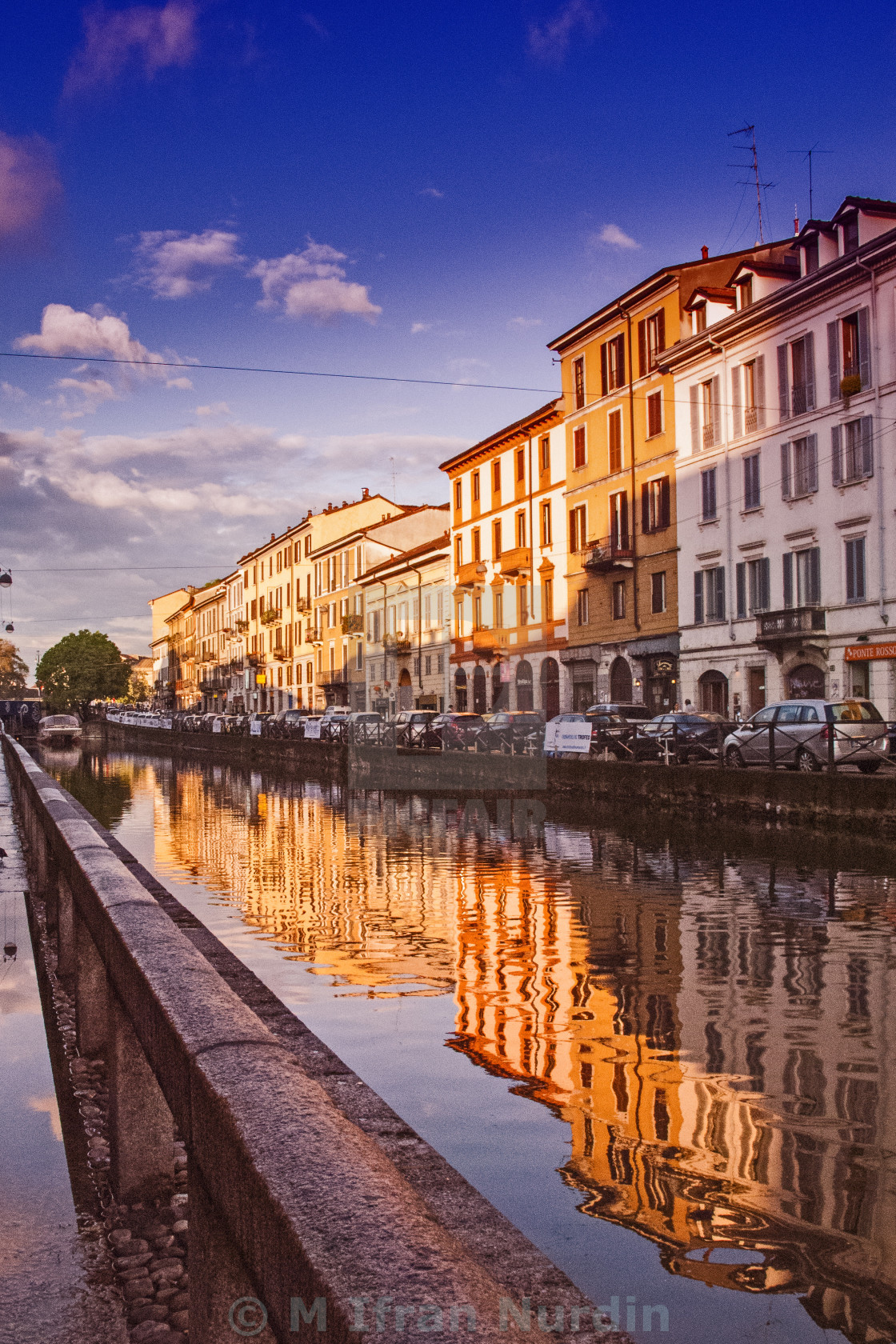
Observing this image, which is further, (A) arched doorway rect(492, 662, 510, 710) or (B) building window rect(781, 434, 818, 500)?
(A) arched doorway rect(492, 662, 510, 710)

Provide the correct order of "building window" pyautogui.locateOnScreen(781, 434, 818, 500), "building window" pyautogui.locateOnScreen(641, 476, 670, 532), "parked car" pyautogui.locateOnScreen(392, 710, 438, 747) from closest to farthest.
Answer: "building window" pyautogui.locateOnScreen(781, 434, 818, 500), "parked car" pyautogui.locateOnScreen(392, 710, 438, 747), "building window" pyautogui.locateOnScreen(641, 476, 670, 532)

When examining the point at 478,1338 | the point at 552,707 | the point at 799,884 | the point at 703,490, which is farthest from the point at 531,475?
the point at 478,1338

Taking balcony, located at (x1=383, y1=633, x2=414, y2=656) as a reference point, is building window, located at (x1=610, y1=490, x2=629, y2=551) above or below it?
above

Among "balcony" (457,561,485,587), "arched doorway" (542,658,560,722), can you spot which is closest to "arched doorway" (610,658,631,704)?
"arched doorway" (542,658,560,722)

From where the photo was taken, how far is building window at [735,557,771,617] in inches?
1495

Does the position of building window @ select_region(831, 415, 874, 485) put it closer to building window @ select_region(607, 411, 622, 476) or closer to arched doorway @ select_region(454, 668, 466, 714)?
building window @ select_region(607, 411, 622, 476)

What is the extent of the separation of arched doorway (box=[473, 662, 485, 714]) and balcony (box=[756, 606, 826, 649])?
2184 centimetres

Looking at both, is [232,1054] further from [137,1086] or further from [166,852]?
[166,852]

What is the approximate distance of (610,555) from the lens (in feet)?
149

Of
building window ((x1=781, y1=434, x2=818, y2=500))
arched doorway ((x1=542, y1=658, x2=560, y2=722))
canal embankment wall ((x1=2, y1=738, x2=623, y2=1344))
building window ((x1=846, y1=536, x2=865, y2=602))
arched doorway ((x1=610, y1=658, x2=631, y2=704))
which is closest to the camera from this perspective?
canal embankment wall ((x1=2, y1=738, x2=623, y2=1344))

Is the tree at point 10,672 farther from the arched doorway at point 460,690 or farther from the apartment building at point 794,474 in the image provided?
the apartment building at point 794,474

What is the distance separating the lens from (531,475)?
53500 mm

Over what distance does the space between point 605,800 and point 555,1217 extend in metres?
21.3

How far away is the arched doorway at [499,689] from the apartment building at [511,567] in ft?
0.16
